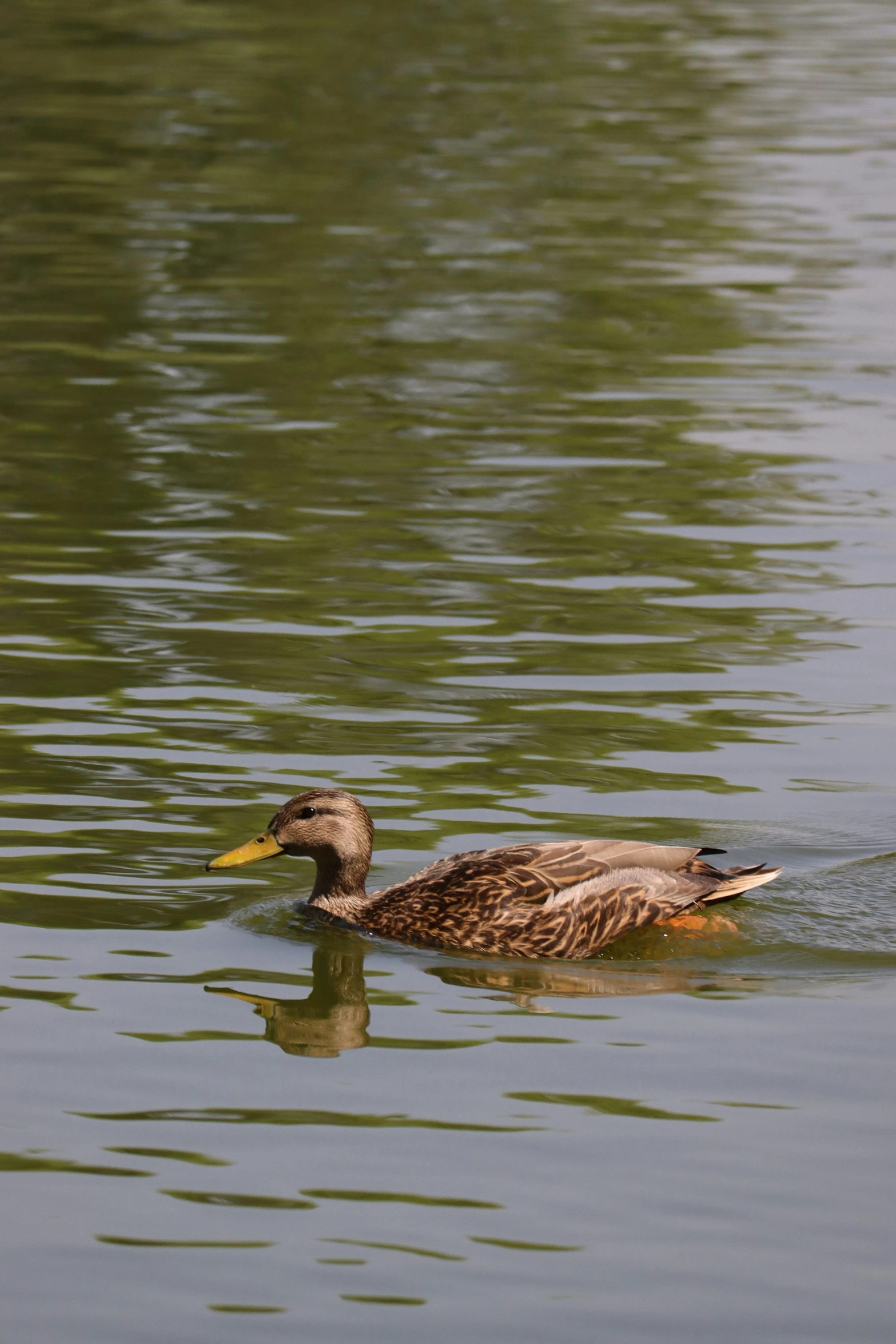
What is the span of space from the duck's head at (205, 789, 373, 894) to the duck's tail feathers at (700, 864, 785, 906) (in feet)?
4.43

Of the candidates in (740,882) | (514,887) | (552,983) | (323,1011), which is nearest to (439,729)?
(514,887)

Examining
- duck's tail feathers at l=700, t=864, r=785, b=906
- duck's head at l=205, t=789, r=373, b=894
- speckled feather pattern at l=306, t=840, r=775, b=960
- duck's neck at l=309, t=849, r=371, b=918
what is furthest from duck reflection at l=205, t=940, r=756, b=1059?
duck's tail feathers at l=700, t=864, r=785, b=906

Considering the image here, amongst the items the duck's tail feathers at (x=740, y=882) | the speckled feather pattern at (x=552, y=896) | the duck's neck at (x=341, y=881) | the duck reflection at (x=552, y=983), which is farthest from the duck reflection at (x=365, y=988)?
the duck's tail feathers at (x=740, y=882)

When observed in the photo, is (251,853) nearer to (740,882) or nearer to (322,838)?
(322,838)

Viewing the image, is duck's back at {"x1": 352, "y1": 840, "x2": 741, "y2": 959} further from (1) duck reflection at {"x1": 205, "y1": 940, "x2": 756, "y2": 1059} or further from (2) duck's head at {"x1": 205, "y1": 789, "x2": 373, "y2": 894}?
(2) duck's head at {"x1": 205, "y1": 789, "x2": 373, "y2": 894}

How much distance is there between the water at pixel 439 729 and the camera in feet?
20.9

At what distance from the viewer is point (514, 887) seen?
864cm

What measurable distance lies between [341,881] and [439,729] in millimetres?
1983

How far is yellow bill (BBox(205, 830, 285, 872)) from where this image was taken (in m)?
8.95

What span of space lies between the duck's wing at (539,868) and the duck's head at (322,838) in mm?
335

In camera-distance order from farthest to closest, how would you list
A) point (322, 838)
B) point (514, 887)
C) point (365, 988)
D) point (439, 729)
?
point (439, 729) < point (322, 838) < point (514, 887) < point (365, 988)

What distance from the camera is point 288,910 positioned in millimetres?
9258

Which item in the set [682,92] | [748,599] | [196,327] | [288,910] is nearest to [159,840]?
[288,910]

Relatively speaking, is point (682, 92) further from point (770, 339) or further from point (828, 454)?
point (828, 454)
